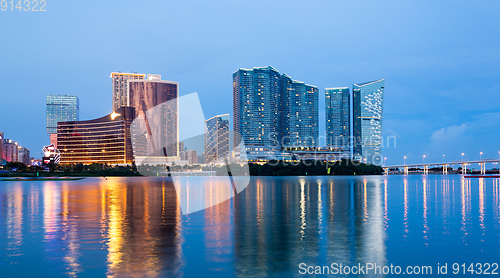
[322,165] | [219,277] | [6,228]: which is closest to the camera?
[219,277]

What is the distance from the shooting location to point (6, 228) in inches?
807

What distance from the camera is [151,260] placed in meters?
13.5

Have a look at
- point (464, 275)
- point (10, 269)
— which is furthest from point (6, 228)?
point (464, 275)

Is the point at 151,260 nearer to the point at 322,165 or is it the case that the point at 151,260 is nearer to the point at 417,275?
the point at 417,275

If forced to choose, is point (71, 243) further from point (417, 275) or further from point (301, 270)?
point (417, 275)

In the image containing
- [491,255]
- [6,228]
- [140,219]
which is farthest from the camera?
[140,219]

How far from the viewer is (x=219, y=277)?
38.5ft

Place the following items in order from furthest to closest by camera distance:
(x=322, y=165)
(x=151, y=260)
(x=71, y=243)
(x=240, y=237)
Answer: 1. (x=322, y=165)
2. (x=240, y=237)
3. (x=71, y=243)
4. (x=151, y=260)

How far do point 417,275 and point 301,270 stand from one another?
3.69 m

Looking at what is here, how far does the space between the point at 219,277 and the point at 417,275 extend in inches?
248

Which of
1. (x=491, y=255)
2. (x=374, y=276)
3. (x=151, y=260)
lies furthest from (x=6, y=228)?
(x=491, y=255)

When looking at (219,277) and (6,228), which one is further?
(6,228)

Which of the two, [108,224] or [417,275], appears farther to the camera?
[108,224]

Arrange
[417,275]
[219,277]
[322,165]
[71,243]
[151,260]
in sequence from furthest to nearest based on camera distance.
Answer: [322,165] < [71,243] < [151,260] < [417,275] < [219,277]
